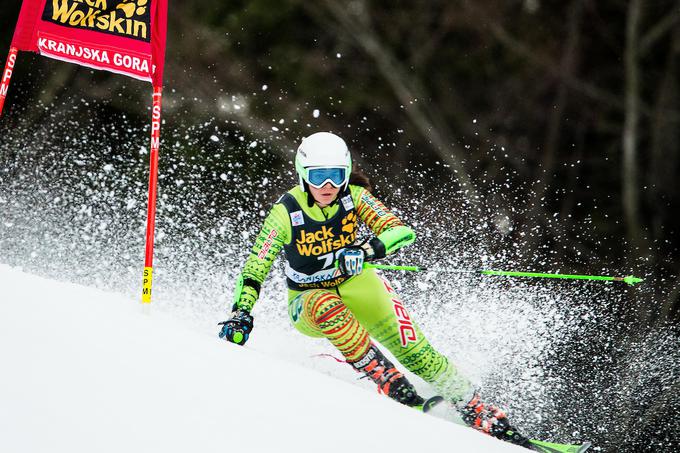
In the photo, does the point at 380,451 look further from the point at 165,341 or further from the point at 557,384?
the point at 557,384

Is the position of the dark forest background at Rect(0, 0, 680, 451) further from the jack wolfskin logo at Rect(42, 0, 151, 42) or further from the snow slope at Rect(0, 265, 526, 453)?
the snow slope at Rect(0, 265, 526, 453)

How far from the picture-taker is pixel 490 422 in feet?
14.4

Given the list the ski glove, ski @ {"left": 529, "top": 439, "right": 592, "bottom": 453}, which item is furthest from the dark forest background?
the ski glove

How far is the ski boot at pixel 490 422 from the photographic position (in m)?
4.33

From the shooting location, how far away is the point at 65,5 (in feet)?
15.1

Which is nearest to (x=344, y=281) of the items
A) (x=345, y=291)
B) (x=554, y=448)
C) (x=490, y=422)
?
(x=345, y=291)

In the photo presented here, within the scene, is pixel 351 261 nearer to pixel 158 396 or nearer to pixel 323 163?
pixel 323 163

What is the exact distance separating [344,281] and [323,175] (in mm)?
633

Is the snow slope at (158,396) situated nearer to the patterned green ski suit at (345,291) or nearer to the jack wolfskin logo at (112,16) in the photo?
the patterned green ski suit at (345,291)

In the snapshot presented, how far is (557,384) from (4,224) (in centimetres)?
540

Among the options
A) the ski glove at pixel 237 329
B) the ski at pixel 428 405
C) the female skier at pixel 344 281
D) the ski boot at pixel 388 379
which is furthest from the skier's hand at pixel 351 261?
the ski at pixel 428 405

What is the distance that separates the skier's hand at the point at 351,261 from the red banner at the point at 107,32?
1303mm

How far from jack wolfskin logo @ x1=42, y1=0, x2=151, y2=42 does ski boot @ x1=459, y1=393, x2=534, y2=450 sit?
253cm

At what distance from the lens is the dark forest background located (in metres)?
13.7
